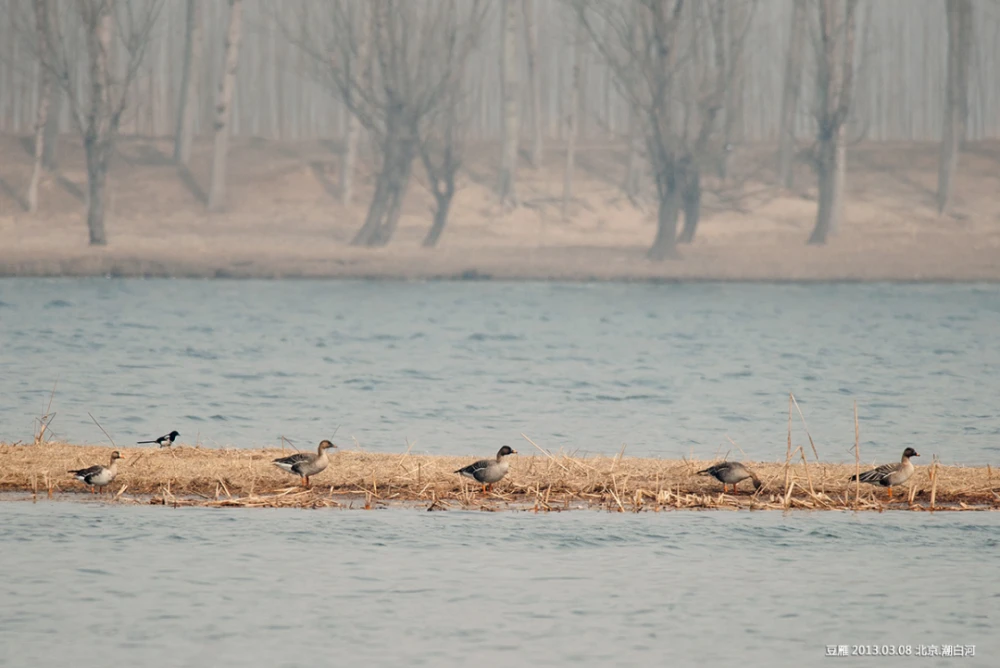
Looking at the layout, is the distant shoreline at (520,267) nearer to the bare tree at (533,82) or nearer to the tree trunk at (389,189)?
the tree trunk at (389,189)

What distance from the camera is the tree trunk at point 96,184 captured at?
46.8 meters

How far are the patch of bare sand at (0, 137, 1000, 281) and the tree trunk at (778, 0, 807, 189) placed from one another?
3.11ft

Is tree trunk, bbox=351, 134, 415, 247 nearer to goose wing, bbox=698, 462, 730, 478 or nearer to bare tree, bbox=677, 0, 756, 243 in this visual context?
bare tree, bbox=677, 0, 756, 243

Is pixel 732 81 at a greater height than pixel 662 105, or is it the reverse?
pixel 732 81

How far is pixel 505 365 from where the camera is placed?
27.7 meters

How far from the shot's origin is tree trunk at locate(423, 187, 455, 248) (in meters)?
49.4

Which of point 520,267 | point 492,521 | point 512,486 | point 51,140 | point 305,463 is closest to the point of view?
point 492,521

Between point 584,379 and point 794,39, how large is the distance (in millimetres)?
33595

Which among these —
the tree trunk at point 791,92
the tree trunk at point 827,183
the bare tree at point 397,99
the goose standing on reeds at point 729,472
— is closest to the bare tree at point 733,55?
the tree trunk at point 791,92

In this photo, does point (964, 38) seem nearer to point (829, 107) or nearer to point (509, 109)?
point (829, 107)

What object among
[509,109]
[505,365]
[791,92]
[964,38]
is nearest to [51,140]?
[509,109]

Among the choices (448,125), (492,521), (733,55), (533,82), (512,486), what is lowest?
(492,521)

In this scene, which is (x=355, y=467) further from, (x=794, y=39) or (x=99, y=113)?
(x=794, y=39)

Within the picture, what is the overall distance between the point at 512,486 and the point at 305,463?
1.85m
